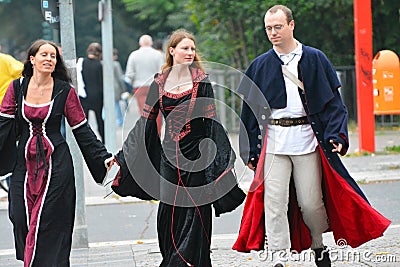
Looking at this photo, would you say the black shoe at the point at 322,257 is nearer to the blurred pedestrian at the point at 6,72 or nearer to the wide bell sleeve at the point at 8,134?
the wide bell sleeve at the point at 8,134

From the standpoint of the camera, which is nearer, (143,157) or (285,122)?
(285,122)

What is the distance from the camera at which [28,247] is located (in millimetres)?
6422

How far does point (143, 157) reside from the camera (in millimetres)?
6730

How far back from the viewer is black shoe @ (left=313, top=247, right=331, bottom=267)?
21.3 ft

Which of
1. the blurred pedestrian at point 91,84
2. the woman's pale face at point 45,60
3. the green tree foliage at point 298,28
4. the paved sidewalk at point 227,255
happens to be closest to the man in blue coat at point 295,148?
the paved sidewalk at point 227,255

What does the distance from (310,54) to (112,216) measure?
4.47 m

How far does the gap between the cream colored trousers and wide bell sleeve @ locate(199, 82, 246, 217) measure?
0.25 metres

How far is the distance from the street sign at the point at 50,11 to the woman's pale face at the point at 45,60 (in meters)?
1.69

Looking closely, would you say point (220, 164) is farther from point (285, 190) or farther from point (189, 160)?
point (285, 190)

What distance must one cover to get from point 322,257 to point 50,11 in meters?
3.48

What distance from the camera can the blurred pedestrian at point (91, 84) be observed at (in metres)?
15.0

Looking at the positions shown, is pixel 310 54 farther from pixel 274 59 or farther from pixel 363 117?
pixel 363 117

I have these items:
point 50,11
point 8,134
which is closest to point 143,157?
point 8,134

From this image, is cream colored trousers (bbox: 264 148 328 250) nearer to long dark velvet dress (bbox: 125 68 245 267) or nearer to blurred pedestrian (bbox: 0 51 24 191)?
long dark velvet dress (bbox: 125 68 245 267)
